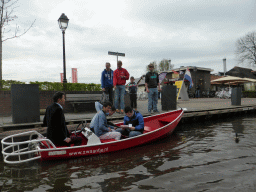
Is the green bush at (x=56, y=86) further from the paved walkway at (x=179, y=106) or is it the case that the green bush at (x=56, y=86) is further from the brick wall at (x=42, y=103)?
the paved walkway at (x=179, y=106)

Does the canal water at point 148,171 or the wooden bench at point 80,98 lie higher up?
the wooden bench at point 80,98

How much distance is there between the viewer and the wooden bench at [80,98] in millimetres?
9102

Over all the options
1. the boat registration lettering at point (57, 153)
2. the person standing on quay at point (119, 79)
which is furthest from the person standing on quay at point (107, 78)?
the boat registration lettering at point (57, 153)

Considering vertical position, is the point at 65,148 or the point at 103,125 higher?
the point at 103,125

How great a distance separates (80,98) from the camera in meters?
9.36

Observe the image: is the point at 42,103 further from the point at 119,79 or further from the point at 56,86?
the point at 119,79

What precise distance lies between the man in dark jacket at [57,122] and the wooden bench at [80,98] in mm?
4526

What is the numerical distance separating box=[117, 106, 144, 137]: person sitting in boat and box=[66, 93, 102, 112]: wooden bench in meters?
3.84

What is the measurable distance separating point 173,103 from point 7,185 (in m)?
7.80

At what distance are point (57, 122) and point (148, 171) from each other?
2.31 meters

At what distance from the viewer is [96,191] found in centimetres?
316

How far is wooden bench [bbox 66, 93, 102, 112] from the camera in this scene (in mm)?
9102

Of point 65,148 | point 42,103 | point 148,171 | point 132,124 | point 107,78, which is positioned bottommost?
point 148,171

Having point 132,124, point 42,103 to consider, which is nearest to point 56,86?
point 42,103
